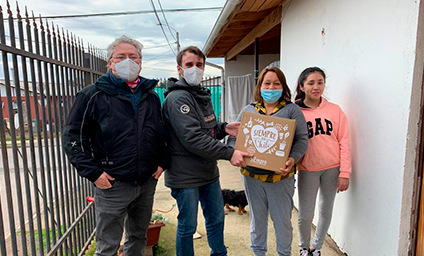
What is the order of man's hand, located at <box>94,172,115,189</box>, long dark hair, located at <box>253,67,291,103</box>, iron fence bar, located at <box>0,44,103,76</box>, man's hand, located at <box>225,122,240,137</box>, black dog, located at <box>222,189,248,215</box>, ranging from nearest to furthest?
iron fence bar, located at <box>0,44,103,76</box>, man's hand, located at <box>94,172,115,189</box>, long dark hair, located at <box>253,67,291,103</box>, man's hand, located at <box>225,122,240,137</box>, black dog, located at <box>222,189,248,215</box>

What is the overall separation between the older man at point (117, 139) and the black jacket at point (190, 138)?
93 millimetres

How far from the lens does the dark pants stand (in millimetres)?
1874

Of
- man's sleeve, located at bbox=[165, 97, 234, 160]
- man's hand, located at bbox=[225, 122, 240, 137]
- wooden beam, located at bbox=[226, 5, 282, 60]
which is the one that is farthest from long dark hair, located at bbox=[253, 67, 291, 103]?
wooden beam, located at bbox=[226, 5, 282, 60]

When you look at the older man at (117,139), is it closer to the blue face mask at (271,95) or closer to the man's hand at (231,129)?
the man's hand at (231,129)

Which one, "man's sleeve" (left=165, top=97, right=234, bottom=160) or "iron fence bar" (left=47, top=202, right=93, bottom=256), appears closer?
"man's sleeve" (left=165, top=97, right=234, bottom=160)

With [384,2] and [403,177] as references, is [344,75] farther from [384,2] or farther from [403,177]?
[403,177]

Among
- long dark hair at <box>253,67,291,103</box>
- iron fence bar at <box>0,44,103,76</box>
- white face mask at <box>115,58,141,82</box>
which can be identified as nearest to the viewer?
iron fence bar at <box>0,44,103,76</box>

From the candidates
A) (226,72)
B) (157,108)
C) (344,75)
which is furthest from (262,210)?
(226,72)

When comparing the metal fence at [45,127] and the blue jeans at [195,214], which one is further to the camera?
the blue jeans at [195,214]

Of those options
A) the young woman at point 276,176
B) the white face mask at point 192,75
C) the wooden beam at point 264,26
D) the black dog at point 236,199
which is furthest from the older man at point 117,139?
the wooden beam at point 264,26

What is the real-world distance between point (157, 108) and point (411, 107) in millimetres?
1674

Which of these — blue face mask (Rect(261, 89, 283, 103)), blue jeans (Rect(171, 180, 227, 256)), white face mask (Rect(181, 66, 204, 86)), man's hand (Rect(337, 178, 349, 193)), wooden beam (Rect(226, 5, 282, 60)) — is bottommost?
blue jeans (Rect(171, 180, 227, 256))

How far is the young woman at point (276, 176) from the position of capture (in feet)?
6.79

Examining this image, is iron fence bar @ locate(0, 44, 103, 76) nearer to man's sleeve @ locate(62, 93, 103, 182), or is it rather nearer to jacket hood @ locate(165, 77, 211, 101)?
man's sleeve @ locate(62, 93, 103, 182)
